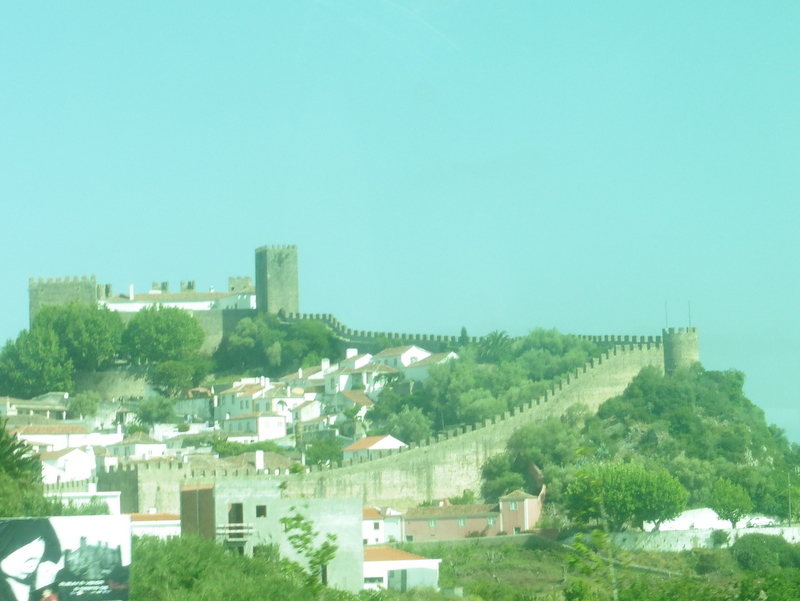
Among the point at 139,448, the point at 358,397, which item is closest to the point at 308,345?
the point at 358,397

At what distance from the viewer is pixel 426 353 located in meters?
57.6

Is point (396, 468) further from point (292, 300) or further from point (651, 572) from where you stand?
point (292, 300)

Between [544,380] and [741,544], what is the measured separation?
579 inches

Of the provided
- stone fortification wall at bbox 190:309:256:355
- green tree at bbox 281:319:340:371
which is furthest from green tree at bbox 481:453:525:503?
stone fortification wall at bbox 190:309:256:355

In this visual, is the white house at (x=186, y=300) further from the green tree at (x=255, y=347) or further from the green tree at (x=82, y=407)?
the green tree at (x=82, y=407)

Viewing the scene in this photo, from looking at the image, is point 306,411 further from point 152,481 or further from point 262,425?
point 152,481

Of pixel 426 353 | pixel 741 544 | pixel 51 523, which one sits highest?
pixel 426 353

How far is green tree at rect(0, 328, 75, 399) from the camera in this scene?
195 feet

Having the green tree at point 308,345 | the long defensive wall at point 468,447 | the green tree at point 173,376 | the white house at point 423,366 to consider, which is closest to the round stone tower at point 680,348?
the long defensive wall at point 468,447

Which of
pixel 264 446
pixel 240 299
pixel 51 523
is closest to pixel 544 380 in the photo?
pixel 264 446

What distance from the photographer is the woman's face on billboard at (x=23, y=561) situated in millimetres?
10141

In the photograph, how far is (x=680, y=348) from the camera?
5000 cm

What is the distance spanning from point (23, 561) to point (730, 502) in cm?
3260

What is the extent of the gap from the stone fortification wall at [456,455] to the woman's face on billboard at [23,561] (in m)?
27.5
